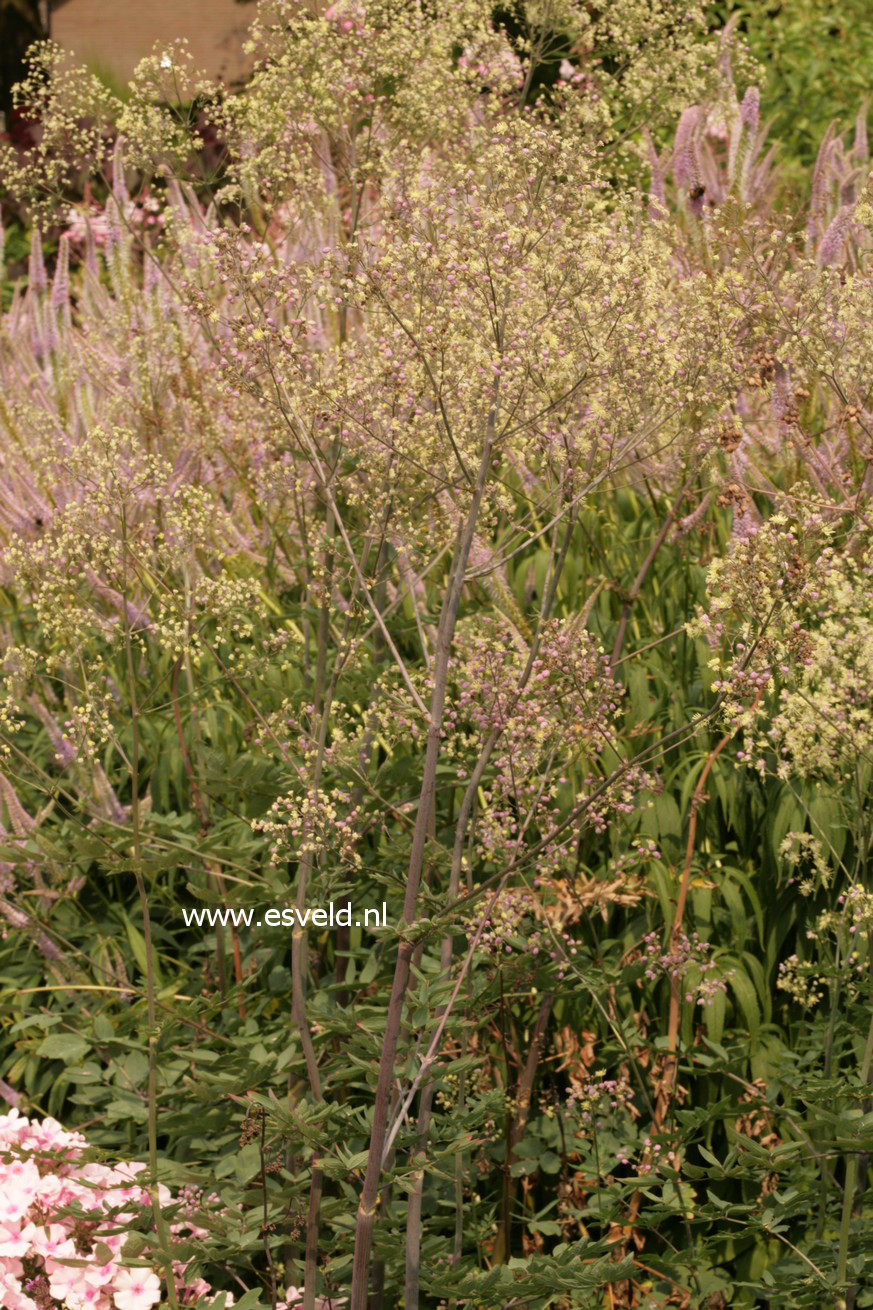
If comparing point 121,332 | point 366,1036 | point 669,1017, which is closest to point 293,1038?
point 366,1036

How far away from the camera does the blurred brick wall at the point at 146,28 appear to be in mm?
19125

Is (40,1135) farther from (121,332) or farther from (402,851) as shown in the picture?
(121,332)

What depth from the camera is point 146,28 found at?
20.3 meters

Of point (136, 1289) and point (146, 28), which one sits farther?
point (146, 28)

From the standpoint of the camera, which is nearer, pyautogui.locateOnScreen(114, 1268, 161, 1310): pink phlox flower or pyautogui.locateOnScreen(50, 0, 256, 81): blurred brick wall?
pyautogui.locateOnScreen(114, 1268, 161, 1310): pink phlox flower

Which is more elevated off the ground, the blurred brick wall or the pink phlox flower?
the blurred brick wall

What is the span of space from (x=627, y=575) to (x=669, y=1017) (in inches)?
67.6

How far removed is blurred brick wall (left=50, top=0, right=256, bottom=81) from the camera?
19.1m

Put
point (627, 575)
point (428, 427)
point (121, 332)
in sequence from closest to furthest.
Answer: point (428, 427), point (627, 575), point (121, 332)

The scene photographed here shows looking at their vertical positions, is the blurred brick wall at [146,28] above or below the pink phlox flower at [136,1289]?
above

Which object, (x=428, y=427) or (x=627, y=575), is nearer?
(x=428, y=427)

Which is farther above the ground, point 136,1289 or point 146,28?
point 146,28

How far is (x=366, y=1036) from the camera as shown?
132 inches

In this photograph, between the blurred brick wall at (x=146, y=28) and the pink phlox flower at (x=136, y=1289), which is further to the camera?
the blurred brick wall at (x=146, y=28)
